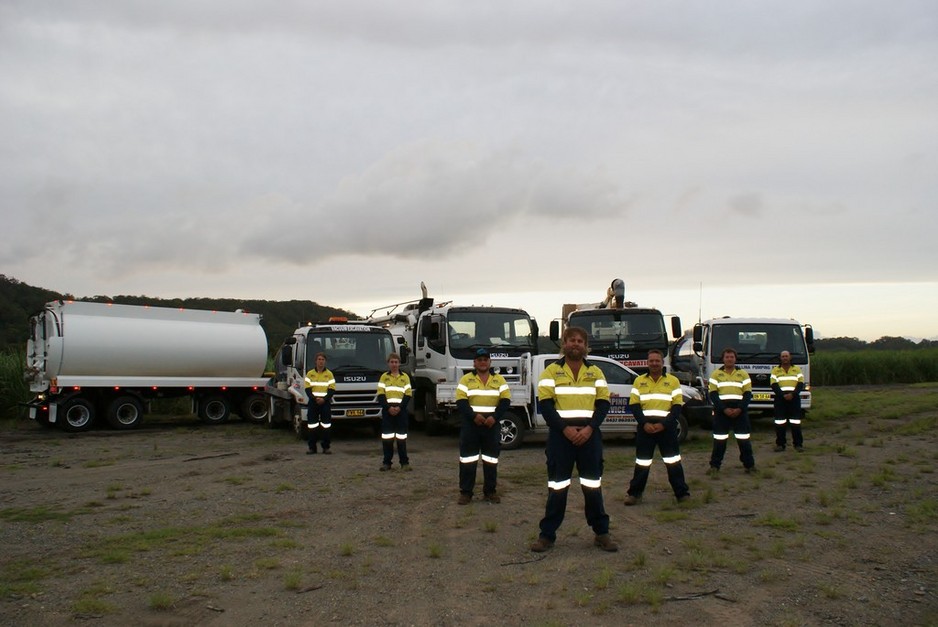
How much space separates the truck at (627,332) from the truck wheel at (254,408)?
973 cm

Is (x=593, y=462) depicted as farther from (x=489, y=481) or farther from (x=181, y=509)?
(x=181, y=509)

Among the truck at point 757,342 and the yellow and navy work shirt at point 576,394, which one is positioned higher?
the truck at point 757,342

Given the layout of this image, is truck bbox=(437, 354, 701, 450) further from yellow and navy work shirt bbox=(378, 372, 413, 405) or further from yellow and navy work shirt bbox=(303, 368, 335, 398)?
yellow and navy work shirt bbox=(378, 372, 413, 405)

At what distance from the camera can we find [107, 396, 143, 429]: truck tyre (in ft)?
70.6

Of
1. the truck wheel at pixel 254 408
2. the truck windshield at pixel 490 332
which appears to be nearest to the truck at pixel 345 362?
the truck windshield at pixel 490 332

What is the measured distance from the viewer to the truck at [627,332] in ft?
60.2

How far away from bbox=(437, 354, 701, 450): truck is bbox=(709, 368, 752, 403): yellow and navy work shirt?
10.3 feet

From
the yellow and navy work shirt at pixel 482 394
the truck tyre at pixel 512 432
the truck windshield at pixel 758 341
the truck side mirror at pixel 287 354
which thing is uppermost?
the truck windshield at pixel 758 341

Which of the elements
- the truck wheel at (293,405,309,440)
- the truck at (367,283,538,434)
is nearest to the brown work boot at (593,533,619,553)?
the truck at (367,283,538,434)

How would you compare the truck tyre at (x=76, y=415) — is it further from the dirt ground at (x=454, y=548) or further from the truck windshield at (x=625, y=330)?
the truck windshield at (x=625, y=330)

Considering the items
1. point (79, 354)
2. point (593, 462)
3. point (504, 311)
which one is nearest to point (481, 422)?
point (593, 462)

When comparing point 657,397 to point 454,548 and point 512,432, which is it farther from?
point 512,432

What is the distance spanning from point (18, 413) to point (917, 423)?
79.6 feet

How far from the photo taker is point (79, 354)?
2092 centimetres
